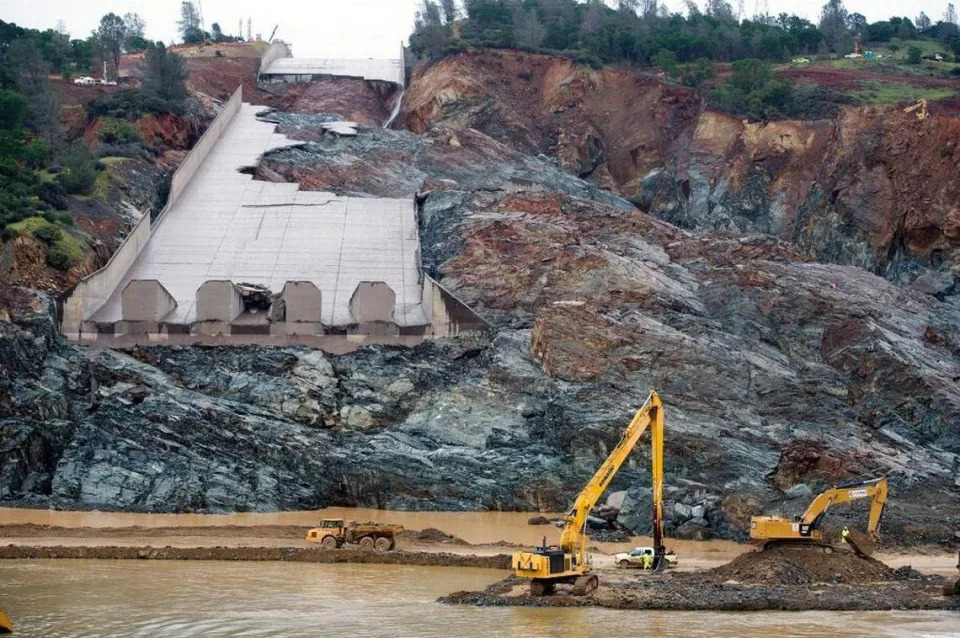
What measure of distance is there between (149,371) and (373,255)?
12.8 m

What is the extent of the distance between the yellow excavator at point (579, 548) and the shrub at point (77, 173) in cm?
3114

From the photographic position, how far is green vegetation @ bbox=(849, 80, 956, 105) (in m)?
72.5

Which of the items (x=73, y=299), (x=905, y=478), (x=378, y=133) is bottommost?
(x=905, y=478)

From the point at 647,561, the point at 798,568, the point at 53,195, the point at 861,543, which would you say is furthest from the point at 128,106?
the point at 798,568

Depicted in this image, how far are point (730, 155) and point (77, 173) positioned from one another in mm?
28549

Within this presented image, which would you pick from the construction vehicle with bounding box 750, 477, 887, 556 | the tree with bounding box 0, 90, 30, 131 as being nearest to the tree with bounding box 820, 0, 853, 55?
the tree with bounding box 0, 90, 30, 131

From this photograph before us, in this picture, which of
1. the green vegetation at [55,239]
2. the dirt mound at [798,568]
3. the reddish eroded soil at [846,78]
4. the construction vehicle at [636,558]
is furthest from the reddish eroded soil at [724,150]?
the construction vehicle at [636,558]

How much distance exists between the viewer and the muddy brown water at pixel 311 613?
24.8 meters

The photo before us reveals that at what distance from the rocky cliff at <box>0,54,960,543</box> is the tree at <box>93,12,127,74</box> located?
39.0 metres

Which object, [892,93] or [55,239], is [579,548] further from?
[892,93]

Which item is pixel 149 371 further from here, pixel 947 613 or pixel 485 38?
pixel 485 38

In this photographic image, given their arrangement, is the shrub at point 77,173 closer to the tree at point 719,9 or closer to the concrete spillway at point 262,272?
the concrete spillway at point 262,272

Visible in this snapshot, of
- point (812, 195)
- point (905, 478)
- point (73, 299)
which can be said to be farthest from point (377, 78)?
point (905, 478)

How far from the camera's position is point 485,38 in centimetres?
8119
